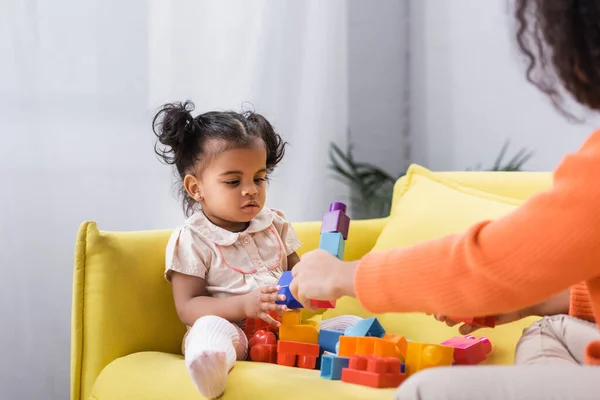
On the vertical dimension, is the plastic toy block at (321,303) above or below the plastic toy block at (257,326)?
above

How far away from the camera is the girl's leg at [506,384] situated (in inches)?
25.5

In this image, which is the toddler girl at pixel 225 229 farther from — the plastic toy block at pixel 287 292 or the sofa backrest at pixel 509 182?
the sofa backrest at pixel 509 182

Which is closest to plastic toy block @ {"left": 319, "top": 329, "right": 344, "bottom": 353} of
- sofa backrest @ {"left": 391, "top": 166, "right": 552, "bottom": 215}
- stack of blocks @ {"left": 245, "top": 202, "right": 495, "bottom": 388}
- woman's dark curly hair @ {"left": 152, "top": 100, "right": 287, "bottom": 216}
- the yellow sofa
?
stack of blocks @ {"left": 245, "top": 202, "right": 495, "bottom": 388}

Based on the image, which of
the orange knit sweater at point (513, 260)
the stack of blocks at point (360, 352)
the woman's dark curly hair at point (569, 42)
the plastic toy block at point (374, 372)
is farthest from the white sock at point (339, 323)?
the woman's dark curly hair at point (569, 42)

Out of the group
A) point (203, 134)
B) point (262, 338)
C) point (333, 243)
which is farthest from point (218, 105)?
point (333, 243)

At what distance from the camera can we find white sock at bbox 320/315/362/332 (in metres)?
1.34

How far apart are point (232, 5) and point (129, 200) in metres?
0.62

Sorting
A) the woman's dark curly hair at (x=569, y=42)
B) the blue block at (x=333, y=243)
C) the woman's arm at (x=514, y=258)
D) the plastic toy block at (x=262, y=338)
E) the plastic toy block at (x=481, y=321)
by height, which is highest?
the woman's dark curly hair at (x=569, y=42)

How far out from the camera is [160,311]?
137cm

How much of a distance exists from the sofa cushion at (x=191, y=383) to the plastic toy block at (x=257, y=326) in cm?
13

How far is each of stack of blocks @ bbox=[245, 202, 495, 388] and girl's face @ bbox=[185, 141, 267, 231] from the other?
9.0 inches

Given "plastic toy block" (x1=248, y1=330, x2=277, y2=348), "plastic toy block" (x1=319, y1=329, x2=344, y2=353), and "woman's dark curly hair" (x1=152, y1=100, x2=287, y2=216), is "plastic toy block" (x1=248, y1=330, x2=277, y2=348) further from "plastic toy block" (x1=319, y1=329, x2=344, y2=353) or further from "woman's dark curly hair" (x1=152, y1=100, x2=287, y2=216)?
"woman's dark curly hair" (x1=152, y1=100, x2=287, y2=216)

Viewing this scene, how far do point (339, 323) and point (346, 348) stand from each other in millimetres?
256

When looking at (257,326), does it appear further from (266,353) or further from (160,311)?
(160,311)
